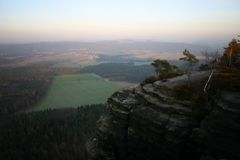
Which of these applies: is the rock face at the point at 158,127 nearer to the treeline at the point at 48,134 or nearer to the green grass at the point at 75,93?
the treeline at the point at 48,134

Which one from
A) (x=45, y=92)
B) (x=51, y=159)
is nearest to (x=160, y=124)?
(x=51, y=159)

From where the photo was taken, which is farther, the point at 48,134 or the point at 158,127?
the point at 48,134

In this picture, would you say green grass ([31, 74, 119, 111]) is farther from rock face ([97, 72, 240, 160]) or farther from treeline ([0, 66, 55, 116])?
rock face ([97, 72, 240, 160])

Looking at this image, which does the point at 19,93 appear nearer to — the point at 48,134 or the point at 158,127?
the point at 48,134

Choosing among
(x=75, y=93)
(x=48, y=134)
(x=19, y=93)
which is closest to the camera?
(x=48, y=134)

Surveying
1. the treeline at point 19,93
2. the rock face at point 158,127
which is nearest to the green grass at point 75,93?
the treeline at point 19,93

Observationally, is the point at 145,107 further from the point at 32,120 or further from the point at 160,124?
the point at 32,120

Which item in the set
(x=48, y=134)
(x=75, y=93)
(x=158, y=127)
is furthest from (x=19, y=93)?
(x=158, y=127)
